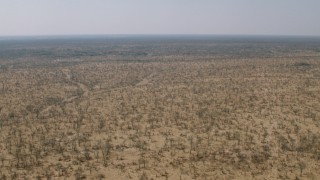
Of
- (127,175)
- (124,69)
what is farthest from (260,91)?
(124,69)

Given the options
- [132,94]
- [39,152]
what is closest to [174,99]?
[132,94]

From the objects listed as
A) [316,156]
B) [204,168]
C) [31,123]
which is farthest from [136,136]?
[316,156]

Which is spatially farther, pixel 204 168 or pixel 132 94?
pixel 132 94

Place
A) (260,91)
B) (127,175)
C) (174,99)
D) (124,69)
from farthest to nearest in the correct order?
(124,69) → (260,91) → (174,99) → (127,175)

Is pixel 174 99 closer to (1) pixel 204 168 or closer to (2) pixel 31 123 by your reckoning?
(2) pixel 31 123

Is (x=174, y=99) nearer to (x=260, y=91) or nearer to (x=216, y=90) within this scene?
(x=216, y=90)

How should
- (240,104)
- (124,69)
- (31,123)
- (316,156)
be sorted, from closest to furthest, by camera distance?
(316,156) → (31,123) → (240,104) → (124,69)

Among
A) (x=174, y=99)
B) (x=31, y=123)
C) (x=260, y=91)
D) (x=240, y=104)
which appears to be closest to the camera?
(x=31, y=123)

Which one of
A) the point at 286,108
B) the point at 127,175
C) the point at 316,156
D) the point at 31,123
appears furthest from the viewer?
the point at 286,108

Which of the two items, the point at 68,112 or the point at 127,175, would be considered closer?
the point at 127,175
